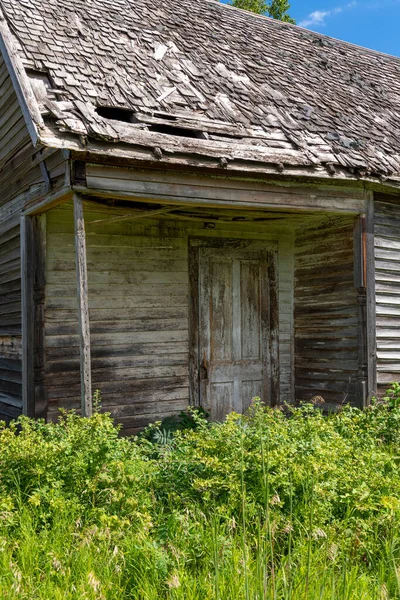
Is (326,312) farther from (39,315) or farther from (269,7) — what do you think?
(269,7)

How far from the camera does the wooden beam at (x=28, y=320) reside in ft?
22.5

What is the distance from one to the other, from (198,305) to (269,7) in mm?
22391

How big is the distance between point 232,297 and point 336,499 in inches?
185

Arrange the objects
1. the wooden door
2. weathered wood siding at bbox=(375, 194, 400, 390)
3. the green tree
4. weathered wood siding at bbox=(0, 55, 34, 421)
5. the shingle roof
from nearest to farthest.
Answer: the shingle roof < weathered wood siding at bbox=(0, 55, 34, 421) < weathered wood siding at bbox=(375, 194, 400, 390) < the wooden door < the green tree

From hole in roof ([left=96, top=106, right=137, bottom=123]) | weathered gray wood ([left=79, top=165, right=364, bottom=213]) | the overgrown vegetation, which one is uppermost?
hole in roof ([left=96, top=106, right=137, bottom=123])

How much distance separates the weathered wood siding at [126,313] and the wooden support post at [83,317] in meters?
1.36

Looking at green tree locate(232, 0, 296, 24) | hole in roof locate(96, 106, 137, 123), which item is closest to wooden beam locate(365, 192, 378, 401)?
hole in roof locate(96, 106, 137, 123)

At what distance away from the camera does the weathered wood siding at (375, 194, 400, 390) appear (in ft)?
25.6

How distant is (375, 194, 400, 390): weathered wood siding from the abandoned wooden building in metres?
0.02

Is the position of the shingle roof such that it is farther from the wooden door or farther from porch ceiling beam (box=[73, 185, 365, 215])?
the wooden door

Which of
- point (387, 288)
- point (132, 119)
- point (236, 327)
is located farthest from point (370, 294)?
point (132, 119)

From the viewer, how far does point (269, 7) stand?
2639cm

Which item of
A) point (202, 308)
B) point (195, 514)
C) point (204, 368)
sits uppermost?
point (202, 308)

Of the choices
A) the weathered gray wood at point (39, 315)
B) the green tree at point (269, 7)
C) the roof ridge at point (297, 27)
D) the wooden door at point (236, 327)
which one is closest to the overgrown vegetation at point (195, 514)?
the weathered gray wood at point (39, 315)
